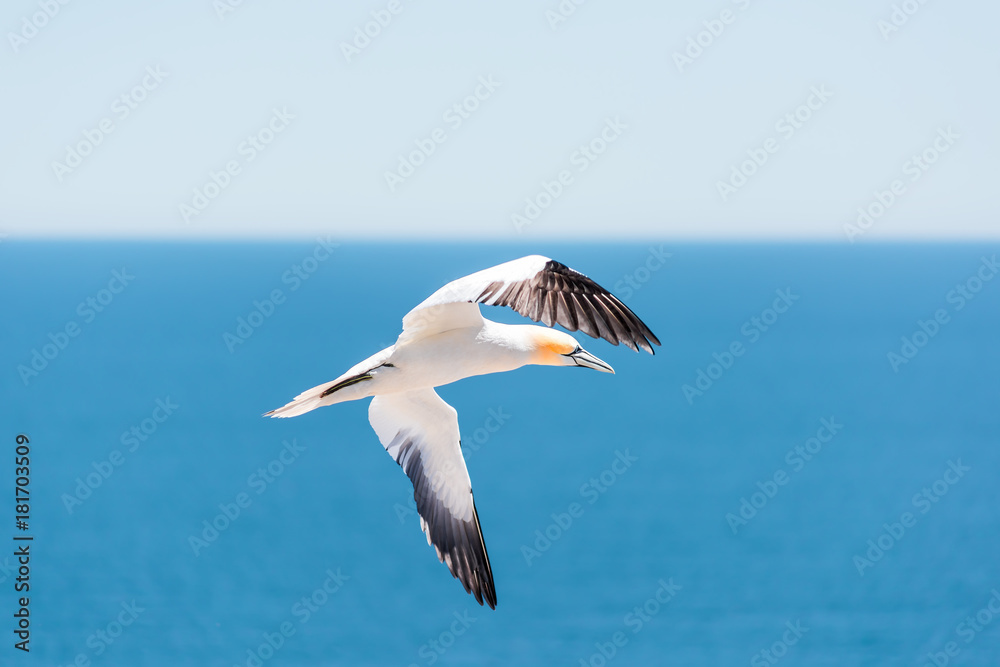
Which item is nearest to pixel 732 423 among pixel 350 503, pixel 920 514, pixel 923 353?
A: pixel 920 514

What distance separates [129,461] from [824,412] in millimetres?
56609

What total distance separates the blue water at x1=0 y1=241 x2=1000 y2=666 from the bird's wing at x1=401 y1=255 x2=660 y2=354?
133 feet

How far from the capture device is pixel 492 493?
68.7 metres

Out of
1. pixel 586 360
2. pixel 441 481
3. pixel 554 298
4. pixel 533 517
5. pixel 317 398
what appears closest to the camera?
pixel 554 298

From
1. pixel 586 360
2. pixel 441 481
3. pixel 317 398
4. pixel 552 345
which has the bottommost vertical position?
pixel 441 481

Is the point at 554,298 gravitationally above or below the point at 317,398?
above

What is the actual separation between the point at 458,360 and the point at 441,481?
2.75 metres

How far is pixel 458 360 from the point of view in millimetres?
10789

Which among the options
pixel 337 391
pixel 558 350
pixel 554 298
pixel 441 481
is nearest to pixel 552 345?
pixel 558 350

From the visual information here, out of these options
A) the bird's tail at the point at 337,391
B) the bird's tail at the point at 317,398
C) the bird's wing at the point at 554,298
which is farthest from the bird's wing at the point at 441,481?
the bird's wing at the point at 554,298

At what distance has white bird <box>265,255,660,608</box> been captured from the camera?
901 centimetres

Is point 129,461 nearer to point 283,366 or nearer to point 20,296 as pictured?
point 283,366

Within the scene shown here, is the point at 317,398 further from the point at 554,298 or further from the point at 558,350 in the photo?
the point at 554,298

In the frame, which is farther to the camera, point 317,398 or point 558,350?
point 558,350
